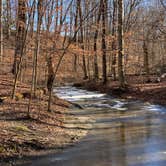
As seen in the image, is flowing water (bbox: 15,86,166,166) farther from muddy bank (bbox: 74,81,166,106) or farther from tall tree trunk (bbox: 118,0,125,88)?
tall tree trunk (bbox: 118,0,125,88)

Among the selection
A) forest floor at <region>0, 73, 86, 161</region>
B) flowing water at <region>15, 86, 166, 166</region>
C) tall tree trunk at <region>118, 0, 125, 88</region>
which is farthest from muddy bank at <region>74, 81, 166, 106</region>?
forest floor at <region>0, 73, 86, 161</region>

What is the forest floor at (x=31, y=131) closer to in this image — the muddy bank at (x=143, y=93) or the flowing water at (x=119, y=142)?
the flowing water at (x=119, y=142)

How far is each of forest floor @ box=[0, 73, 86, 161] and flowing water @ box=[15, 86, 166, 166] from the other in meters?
0.48

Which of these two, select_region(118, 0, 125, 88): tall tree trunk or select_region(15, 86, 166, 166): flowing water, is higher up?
select_region(118, 0, 125, 88): tall tree trunk

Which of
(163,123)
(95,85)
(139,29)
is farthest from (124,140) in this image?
(139,29)

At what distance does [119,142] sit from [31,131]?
95.9 inches

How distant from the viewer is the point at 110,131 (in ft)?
34.2

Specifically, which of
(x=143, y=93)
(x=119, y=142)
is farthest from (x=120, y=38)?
(x=119, y=142)

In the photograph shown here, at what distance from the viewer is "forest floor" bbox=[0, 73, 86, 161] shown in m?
7.66

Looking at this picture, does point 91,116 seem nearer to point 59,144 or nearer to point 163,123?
point 163,123

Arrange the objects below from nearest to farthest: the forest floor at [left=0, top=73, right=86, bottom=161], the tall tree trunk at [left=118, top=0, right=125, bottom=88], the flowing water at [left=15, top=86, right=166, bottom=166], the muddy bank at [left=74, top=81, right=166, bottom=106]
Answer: the flowing water at [left=15, top=86, right=166, bottom=166] → the forest floor at [left=0, top=73, right=86, bottom=161] → the muddy bank at [left=74, top=81, right=166, bottom=106] → the tall tree trunk at [left=118, top=0, right=125, bottom=88]

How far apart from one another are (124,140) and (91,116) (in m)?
4.54

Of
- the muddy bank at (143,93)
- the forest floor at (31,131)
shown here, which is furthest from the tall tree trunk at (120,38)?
the forest floor at (31,131)

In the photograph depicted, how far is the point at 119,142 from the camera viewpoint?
8891 mm
